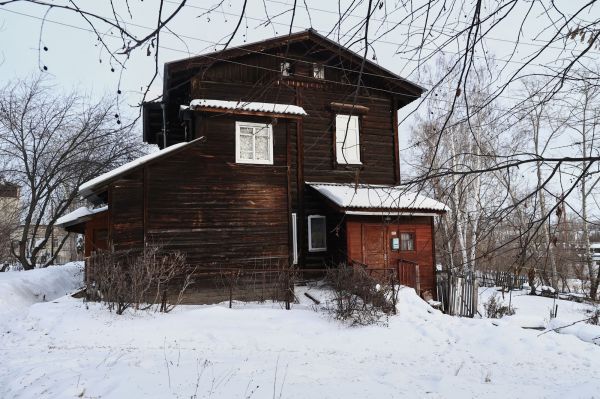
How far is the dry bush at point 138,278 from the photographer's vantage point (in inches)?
362

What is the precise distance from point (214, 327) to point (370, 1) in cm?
793

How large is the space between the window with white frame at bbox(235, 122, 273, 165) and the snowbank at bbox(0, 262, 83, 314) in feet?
23.2

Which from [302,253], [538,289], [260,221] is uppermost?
[260,221]

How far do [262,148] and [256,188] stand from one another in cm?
134

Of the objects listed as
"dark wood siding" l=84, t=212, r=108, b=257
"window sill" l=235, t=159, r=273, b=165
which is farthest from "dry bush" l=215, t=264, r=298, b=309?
"dark wood siding" l=84, t=212, r=108, b=257

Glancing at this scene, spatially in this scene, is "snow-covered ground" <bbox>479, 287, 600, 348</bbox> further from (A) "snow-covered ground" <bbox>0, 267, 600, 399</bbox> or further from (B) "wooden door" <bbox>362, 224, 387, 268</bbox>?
(B) "wooden door" <bbox>362, 224, 387, 268</bbox>

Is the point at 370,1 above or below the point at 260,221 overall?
above

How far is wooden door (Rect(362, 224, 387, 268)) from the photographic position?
12.9 m

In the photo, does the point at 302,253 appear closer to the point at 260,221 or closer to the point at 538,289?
the point at 260,221

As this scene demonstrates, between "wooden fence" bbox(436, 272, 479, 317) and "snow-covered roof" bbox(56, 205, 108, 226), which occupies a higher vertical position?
"snow-covered roof" bbox(56, 205, 108, 226)

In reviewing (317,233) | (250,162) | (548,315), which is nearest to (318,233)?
(317,233)

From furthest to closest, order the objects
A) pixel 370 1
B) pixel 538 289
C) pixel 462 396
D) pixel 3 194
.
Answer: pixel 538 289, pixel 3 194, pixel 462 396, pixel 370 1

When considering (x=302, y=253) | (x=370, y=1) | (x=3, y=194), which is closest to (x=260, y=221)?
(x=302, y=253)

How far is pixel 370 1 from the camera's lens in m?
2.19
